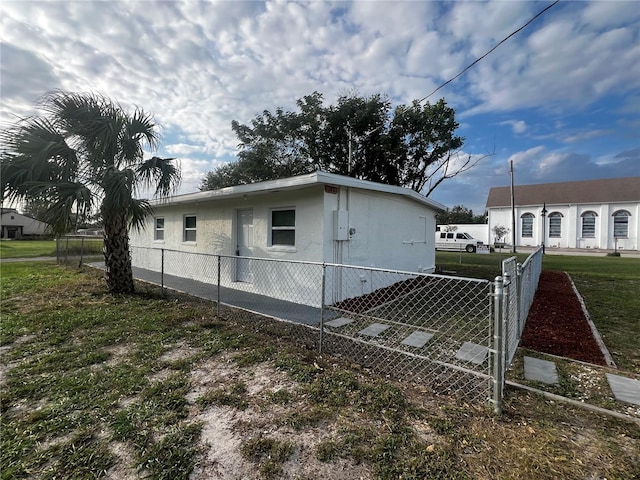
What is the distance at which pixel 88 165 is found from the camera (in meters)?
6.45

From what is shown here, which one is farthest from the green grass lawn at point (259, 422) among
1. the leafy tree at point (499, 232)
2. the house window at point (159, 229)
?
the leafy tree at point (499, 232)

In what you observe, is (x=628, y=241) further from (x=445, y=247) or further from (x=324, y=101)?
(x=324, y=101)

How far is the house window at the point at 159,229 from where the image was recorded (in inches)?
446

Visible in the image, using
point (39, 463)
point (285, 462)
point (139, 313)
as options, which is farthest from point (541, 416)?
point (139, 313)

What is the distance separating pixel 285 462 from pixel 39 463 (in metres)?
1.62

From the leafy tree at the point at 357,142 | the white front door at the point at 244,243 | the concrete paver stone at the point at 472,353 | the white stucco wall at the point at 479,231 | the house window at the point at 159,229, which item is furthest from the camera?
the white stucco wall at the point at 479,231

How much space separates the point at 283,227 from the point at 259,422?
198 inches

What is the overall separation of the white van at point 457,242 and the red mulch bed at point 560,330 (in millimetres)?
19891

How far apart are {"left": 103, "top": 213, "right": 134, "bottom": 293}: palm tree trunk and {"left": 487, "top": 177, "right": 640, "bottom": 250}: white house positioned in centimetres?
3032

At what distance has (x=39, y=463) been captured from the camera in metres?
1.95

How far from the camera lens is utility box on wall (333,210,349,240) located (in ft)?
20.7

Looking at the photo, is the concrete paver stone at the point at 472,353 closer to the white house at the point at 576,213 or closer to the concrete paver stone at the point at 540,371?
the concrete paver stone at the point at 540,371

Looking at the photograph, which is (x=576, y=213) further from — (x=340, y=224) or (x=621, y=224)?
(x=340, y=224)

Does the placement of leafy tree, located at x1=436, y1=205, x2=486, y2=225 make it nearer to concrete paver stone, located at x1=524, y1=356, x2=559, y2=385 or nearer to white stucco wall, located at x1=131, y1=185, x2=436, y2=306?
white stucco wall, located at x1=131, y1=185, x2=436, y2=306
